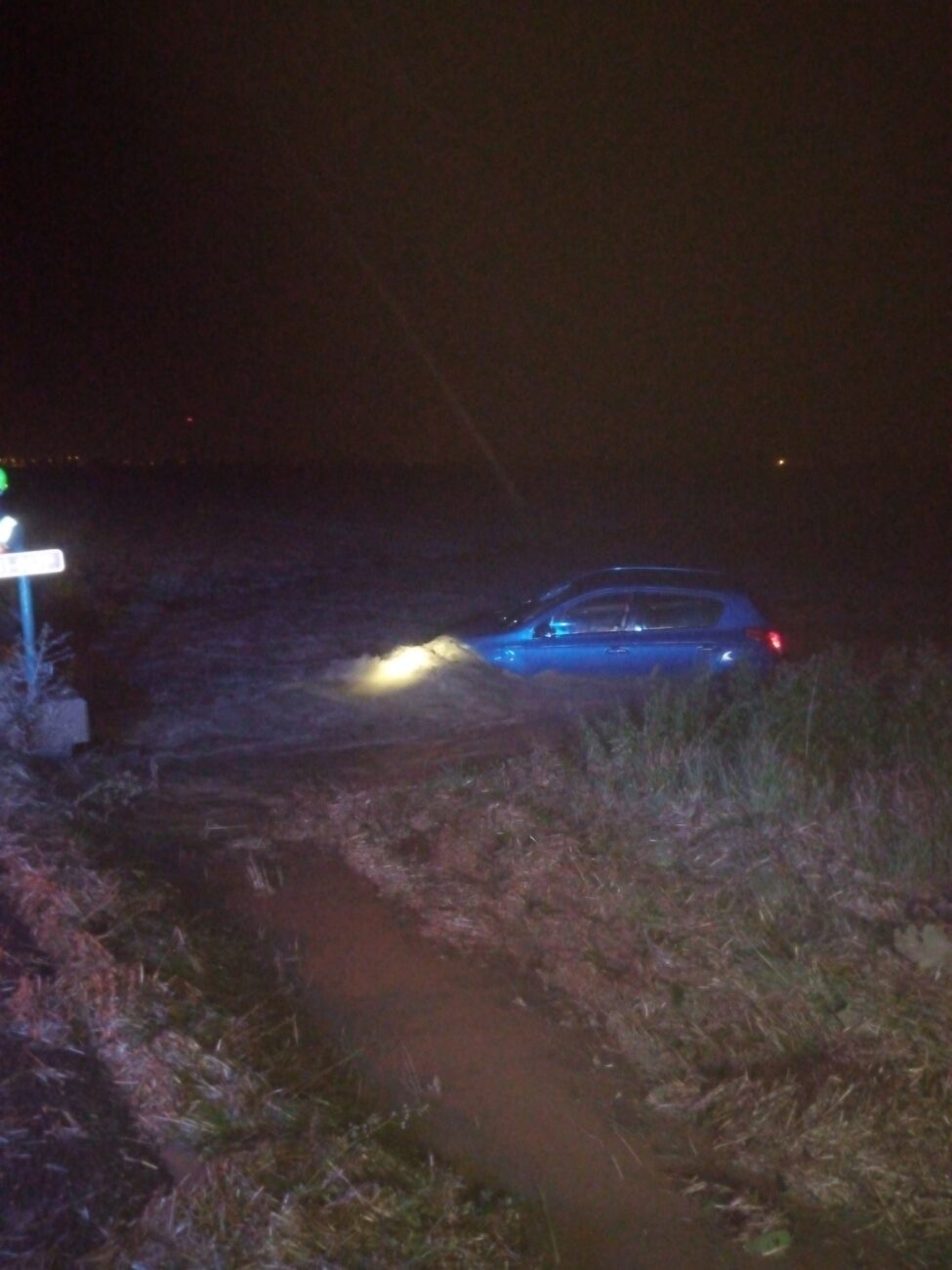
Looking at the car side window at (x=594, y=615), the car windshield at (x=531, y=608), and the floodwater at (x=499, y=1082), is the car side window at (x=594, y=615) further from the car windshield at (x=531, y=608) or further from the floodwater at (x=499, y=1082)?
the floodwater at (x=499, y=1082)

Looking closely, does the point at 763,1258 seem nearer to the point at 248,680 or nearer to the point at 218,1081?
the point at 218,1081

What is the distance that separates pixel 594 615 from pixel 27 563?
544 centimetres

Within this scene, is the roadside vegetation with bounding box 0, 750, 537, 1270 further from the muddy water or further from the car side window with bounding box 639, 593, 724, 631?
the car side window with bounding box 639, 593, 724, 631

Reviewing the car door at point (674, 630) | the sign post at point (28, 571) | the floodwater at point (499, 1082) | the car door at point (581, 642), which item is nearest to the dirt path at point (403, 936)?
the floodwater at point (499, 1082)

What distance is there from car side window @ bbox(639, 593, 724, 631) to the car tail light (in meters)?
0.32

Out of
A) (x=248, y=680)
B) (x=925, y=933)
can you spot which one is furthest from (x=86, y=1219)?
(x=248, y=680)

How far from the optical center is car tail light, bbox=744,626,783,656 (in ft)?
39.9

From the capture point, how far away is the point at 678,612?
12250mm

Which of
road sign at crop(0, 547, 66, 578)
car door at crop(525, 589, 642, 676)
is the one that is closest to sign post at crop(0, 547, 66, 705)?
road sign at crop(0, 547, 66, 578)

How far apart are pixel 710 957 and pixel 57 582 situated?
46.2 ft

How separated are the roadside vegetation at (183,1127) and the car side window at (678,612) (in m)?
7.12

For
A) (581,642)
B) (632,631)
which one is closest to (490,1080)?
(581,642)

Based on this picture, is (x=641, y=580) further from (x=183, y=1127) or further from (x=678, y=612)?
(x=183, y=1127)

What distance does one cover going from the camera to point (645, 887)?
658cm
